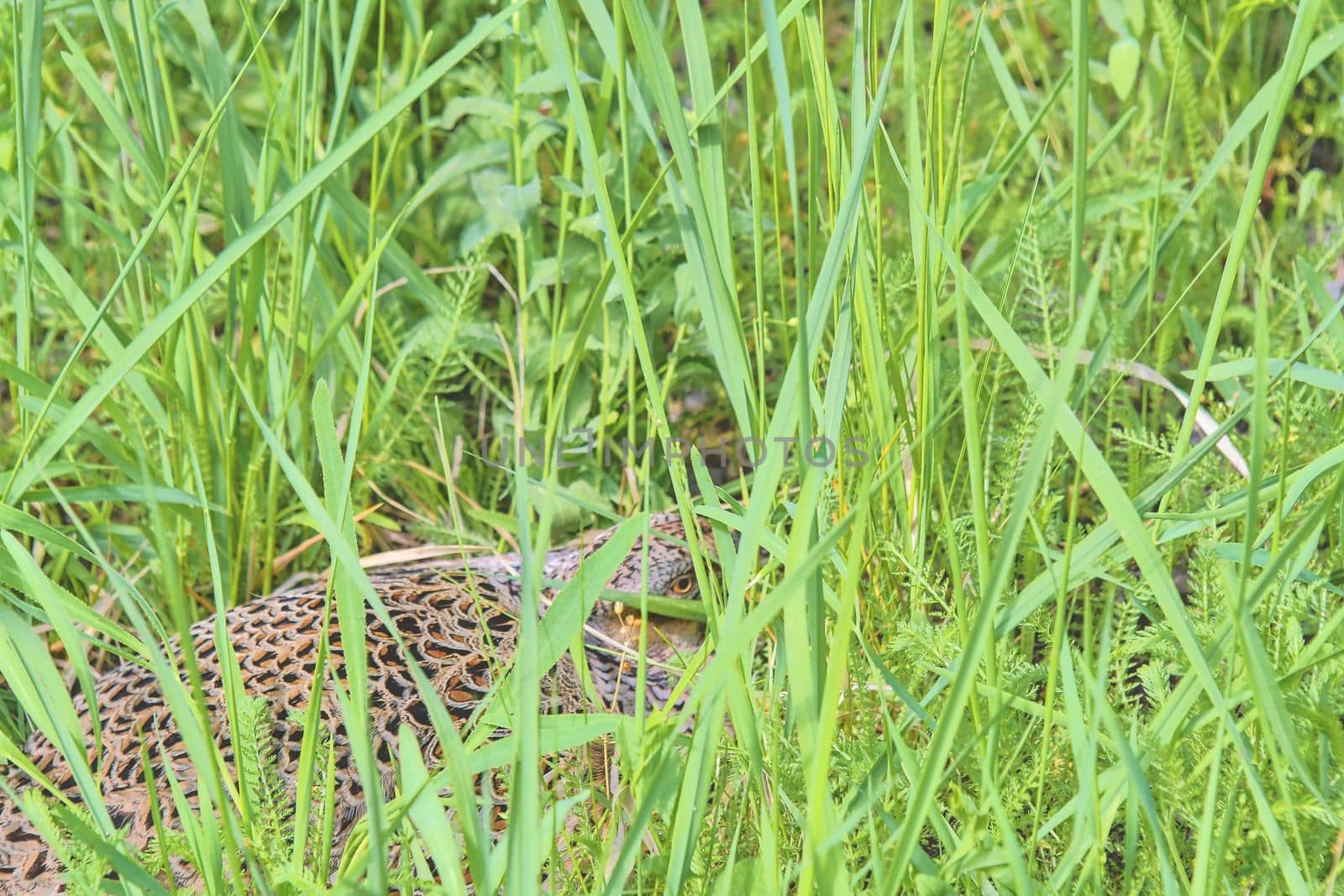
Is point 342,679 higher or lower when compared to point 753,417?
lower

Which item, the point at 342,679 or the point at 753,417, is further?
the point at 342,679

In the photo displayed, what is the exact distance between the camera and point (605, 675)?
235cm

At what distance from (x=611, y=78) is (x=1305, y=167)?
6.36ft

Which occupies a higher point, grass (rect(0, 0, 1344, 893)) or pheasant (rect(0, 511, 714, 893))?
grass (rect(0, 0, 1344, 893))

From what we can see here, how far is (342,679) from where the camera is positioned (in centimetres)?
204

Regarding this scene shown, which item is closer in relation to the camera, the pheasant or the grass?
the grass

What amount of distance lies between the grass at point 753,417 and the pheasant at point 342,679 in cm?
8

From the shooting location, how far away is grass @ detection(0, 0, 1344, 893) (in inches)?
57.0

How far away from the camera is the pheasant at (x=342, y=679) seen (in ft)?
6.02

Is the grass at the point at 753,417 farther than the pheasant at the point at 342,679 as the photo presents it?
No

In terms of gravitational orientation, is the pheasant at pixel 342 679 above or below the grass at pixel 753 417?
below

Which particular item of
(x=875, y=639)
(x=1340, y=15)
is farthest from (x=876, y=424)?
(x=1340, y=15)

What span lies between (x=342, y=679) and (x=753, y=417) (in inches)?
30.2

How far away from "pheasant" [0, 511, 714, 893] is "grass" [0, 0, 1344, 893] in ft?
0.27
